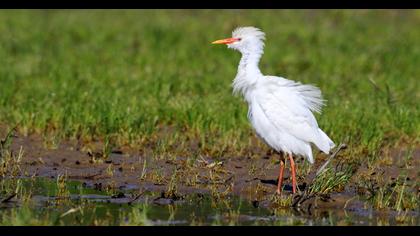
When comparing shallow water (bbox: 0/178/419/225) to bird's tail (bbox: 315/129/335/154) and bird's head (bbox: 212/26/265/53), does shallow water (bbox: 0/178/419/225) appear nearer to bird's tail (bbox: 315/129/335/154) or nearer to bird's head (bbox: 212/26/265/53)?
bird's tail (bbox: 315/129/335/154)

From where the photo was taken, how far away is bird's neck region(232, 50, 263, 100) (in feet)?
32.4

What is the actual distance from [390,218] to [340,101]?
4.85 meters

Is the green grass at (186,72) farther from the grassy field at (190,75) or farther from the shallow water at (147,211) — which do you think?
the shallow water at (147,211)

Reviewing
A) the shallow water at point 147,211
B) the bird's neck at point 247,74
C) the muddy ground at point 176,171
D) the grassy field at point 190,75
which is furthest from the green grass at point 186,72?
the shallow water at point 147,211

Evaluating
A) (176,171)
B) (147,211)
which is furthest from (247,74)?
(147,211)

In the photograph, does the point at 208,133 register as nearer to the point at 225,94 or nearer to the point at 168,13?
the point at 225,94

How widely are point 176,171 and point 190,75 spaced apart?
5.58 metres

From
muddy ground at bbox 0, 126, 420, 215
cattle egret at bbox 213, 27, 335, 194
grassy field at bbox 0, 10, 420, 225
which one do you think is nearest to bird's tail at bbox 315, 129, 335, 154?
cattle egret at bbox 213, 27, 335, 194

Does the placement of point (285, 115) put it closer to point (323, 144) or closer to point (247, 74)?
point (323, 144)

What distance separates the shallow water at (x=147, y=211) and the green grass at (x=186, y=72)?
190 cm

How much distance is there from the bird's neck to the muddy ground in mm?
901

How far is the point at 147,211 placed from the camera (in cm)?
815

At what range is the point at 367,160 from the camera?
35.5 ft

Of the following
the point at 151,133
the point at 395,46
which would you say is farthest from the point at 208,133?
the point at 395,46
